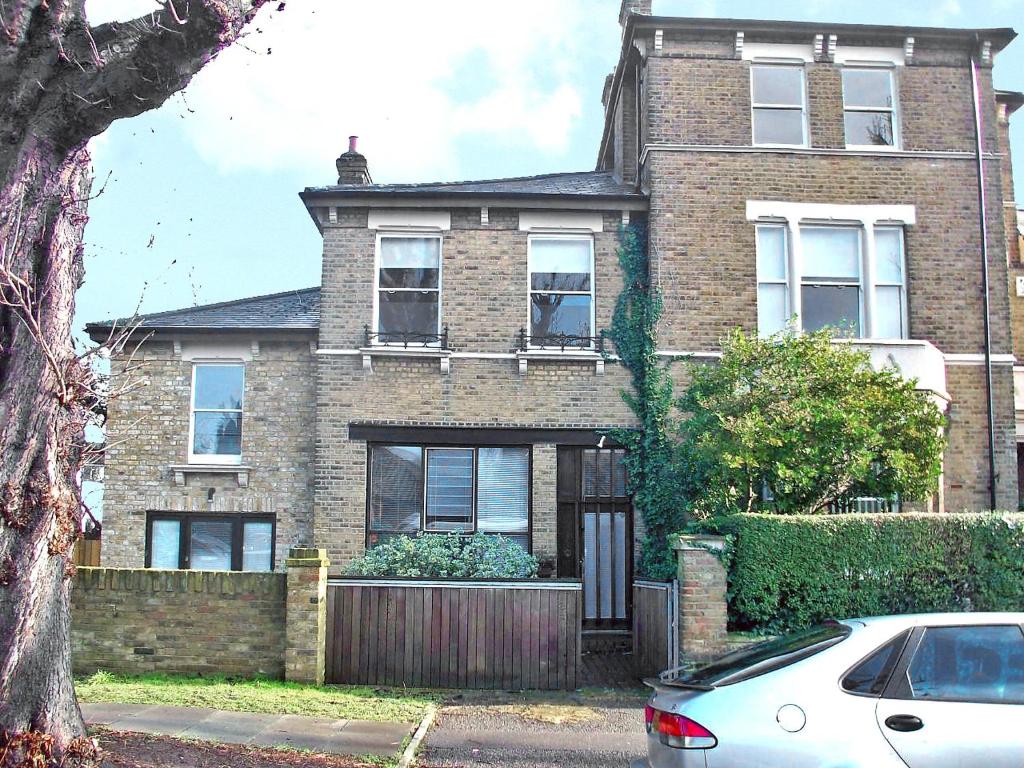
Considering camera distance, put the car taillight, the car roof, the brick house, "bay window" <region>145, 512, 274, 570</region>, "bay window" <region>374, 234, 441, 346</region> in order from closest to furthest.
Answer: the car taillight
the car roof
the brick house
"bay window" <region>374, 234, 441, 346</region>
"bay window" <region>145, 512, 274, 570</region>

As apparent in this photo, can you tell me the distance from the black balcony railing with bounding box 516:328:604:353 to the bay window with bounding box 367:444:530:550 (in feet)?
5.24

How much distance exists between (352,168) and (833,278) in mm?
8275

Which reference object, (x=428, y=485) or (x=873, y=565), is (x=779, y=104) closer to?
(x=428, y=485)

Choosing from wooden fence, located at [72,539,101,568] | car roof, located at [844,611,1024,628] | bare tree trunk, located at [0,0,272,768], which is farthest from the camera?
wooden fence, located at [72,539,101,568]

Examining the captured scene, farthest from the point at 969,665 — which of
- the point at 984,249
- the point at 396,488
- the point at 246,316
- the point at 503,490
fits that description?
the point at 246,316

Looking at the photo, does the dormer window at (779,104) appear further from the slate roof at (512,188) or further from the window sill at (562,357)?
the window sill at (562,357)

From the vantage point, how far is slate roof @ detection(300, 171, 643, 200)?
49.4 feet

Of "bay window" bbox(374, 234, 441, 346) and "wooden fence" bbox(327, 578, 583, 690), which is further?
"bay window" bbox(374, 234, 441, 346)

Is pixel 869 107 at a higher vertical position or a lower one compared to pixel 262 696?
higher

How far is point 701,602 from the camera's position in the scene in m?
10.1

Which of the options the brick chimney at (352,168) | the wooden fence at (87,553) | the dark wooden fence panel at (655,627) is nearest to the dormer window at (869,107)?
the brick chimney at (352,168)

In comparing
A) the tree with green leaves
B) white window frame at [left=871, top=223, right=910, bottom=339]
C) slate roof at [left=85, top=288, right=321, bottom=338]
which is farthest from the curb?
white window frame at [left=871, top=223, right=910, bottom=339]

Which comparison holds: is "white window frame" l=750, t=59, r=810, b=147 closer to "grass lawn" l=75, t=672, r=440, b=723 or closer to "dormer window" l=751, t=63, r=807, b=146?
"dormer window" l=751, t=63, r=807, b=146

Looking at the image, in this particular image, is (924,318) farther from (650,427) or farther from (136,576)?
(136,576)
